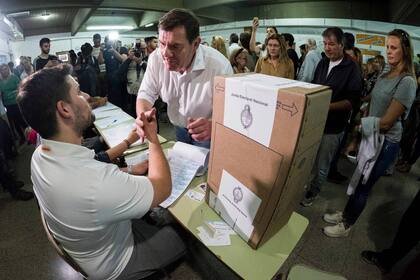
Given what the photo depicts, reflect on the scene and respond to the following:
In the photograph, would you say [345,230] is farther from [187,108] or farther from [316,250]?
[187,108]

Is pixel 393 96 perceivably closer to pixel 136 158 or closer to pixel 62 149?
pixel 136 158

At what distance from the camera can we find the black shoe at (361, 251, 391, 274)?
4.89 feet

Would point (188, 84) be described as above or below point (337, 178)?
above

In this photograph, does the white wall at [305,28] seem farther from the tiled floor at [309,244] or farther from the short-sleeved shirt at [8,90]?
the short-sleeved shirt at [8,90]

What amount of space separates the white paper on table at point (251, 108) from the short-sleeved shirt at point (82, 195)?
39cm

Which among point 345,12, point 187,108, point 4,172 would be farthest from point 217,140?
point 345,12

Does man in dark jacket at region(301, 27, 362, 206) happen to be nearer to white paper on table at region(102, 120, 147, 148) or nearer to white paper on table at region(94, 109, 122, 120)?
white paper on table at region(102, 120, 147, 148)

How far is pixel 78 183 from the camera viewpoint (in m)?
0.72

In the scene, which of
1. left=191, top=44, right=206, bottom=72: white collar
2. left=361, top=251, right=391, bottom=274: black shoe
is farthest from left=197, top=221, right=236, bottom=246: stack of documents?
left=361, top=251, right=391, bottom=274: black shoe

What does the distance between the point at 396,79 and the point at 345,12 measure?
5.35 metres

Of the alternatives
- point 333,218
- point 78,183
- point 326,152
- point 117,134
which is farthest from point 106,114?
point 333,218

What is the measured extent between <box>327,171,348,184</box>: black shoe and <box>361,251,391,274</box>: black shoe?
100 cm

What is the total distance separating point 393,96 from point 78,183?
167 centimetres

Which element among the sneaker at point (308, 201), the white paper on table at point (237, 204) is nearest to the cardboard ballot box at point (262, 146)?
the white paper on table at point (237, 204)
